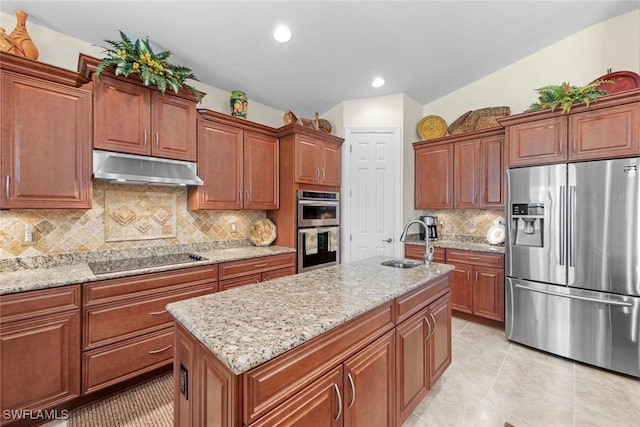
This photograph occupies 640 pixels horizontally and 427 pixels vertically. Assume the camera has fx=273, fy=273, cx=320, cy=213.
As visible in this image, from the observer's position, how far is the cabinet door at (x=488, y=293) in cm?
312

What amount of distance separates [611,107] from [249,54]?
10.9 ft

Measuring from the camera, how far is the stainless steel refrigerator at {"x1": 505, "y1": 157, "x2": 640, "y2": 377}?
2.25 meters

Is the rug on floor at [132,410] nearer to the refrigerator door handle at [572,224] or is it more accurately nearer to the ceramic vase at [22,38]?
the ceramic vase at [22,38]

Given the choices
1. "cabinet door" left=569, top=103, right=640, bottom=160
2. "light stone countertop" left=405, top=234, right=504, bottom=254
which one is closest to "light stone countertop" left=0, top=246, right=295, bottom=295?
"light stone countertop" left=405, top=234, right=504, bottom=254

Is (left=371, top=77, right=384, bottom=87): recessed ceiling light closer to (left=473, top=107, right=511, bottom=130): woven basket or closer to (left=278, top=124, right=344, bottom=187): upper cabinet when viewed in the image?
(left=278, top=124, right=344, bottom=187): upper cabinet

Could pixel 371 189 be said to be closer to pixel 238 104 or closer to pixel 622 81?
pixel 238 104

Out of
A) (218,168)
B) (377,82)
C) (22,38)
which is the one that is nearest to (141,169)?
(218,168)

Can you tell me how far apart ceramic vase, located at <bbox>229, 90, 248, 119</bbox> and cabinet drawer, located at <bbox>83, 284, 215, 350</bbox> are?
6.67ft

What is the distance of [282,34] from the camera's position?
2.54 m

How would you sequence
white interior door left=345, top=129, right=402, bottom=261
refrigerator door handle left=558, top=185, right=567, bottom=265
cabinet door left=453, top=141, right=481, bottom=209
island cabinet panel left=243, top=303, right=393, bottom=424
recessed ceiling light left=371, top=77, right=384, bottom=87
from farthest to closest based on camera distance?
white interior door left=345, top=129, right=402, bottom=261 → cabinet door left=453, top=141, right=481, bottom=209 → recessed ceiling light left=371, top=77, right=384, bottom=87 → refrigerator door handle left=558, top=185, right=567, bottom=265 → island cabinet panel left=243, top=303, right=393, bottom=424

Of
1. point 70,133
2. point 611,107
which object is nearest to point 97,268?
point 70,133

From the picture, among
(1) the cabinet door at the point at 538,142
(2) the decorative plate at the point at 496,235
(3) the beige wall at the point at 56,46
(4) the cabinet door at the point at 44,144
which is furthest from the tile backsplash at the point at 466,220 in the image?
(3) the beige wall at the point at 56,46

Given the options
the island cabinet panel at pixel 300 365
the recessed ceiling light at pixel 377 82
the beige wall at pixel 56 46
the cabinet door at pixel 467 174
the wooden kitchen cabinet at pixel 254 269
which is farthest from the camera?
the cabinet door at pixel 467 174

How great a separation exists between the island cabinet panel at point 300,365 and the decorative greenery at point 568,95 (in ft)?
8.97
